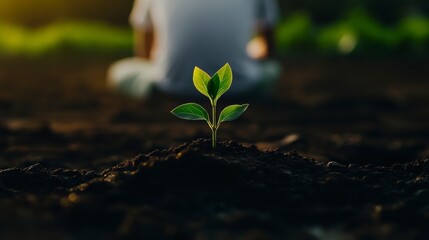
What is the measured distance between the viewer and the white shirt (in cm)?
524

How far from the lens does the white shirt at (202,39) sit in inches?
206

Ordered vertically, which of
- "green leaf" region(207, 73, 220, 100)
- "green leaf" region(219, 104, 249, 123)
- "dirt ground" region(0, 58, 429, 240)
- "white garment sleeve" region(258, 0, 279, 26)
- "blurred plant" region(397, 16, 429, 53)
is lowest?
"dirt ground" region(0, 58, 429, 240)

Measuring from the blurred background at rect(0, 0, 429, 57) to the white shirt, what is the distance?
3524 mm

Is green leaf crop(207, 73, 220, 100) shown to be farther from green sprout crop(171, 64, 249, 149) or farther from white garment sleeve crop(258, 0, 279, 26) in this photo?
white garment sleeve crop(258, 0, 279, 26)

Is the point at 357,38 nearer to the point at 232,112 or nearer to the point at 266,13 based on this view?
the point at 266,13

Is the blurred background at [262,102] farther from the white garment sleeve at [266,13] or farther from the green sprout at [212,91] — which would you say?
the green sprout at [212,91]

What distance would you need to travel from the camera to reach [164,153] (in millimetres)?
2514

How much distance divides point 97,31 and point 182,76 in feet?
12.8

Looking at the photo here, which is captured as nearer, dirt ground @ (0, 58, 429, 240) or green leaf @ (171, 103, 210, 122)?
dirt ground @ (0, 58, 429, 240)

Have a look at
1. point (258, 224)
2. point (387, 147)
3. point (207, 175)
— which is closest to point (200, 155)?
point (207, 175)

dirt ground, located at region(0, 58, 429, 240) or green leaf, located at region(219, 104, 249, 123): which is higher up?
green leaf, located at region(219, 104, 249, 123)

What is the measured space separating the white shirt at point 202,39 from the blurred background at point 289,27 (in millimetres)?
3524

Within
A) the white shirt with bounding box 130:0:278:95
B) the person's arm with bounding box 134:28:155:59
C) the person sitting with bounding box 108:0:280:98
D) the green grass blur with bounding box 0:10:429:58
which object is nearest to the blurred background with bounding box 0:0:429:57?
the green grass blur with bounding box 0:10:429:58

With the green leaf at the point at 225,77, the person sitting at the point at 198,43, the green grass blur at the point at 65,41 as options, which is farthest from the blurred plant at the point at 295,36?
the green leaf at the point at 225,77
